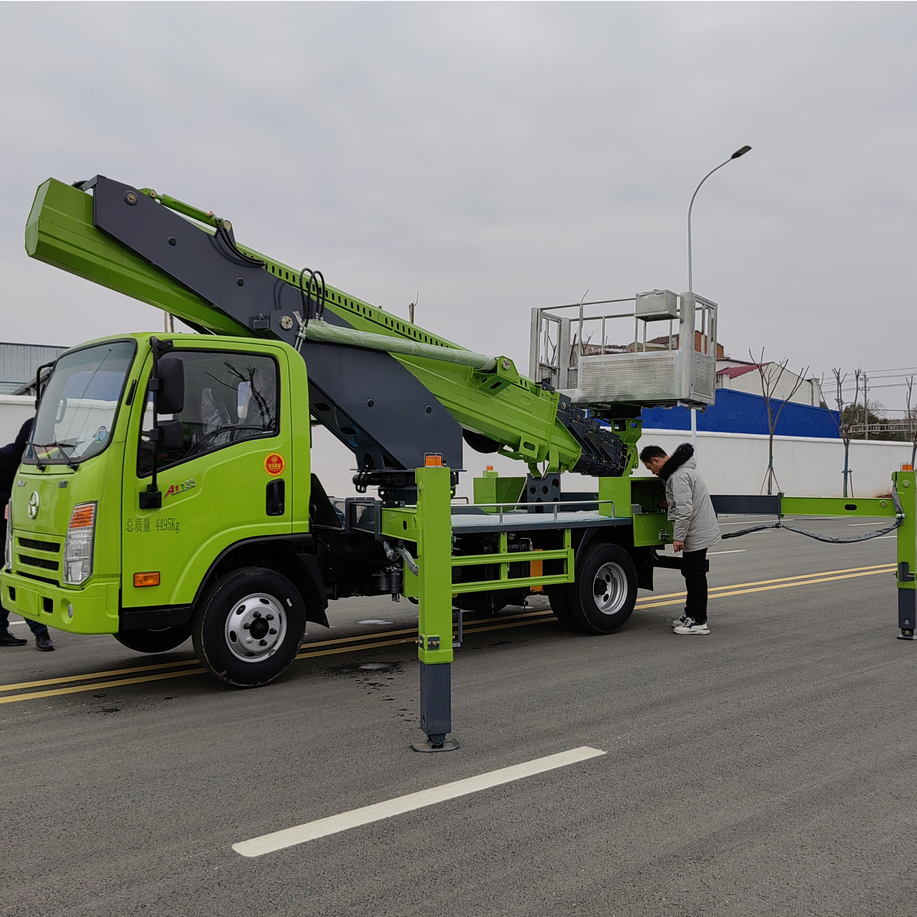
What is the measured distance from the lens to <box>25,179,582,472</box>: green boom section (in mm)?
6020

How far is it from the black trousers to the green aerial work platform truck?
1.81 feet

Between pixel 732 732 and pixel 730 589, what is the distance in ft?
21.0

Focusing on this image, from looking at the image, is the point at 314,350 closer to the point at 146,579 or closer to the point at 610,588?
the point at 146,579

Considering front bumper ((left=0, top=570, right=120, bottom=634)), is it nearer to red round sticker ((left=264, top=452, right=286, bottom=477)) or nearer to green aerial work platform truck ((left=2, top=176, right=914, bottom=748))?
green aerial work platform truck ((left=2, top=176, right=914, bottom=748))

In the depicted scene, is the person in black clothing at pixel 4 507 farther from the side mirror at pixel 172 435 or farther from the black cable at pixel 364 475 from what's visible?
the black cable at pixel 364 475

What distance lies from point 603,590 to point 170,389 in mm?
4670

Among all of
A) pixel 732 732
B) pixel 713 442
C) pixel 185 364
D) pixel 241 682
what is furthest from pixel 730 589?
pixel 713 442

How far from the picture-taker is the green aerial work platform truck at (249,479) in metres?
5.59

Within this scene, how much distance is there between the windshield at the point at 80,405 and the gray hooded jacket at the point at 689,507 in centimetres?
506

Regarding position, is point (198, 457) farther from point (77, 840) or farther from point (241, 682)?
point (77, 840)

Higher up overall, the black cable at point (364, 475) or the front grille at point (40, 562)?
the black cable at point (364, 475)

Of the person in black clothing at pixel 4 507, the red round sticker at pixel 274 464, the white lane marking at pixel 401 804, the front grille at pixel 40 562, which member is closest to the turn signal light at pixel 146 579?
the front grille at pixel 40 562

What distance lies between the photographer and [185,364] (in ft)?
19.6

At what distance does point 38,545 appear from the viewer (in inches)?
236
